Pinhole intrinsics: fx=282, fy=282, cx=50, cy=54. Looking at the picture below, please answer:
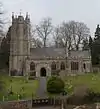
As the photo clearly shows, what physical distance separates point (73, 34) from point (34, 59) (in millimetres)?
21606

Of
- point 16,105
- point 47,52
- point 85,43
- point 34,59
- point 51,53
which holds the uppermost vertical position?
point 85,43

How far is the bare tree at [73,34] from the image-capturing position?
263 ft

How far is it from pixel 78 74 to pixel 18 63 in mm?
13429

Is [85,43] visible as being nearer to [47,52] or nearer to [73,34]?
[73,34]

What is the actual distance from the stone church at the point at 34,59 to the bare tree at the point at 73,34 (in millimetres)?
15739

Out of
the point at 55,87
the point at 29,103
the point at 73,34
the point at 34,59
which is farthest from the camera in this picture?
the point at 73,34

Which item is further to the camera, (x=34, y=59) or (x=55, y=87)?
(x=34, y=59)

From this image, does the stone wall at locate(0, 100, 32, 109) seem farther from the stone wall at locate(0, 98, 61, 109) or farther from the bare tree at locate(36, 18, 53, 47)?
the bare tree at locate(36, 18, 53, 47)

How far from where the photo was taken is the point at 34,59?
62062 millimetres

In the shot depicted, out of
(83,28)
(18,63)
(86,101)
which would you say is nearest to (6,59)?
(18,63)

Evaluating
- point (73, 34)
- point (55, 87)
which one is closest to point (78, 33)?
point (73, 34)

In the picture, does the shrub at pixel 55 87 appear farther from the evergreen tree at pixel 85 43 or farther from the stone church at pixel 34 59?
the evergreen tree at pixel 85 43

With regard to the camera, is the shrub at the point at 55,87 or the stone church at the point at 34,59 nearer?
the shrub at the point at 55,87

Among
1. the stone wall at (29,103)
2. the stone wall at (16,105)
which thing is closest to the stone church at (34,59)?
the stone wall at (29,103)
